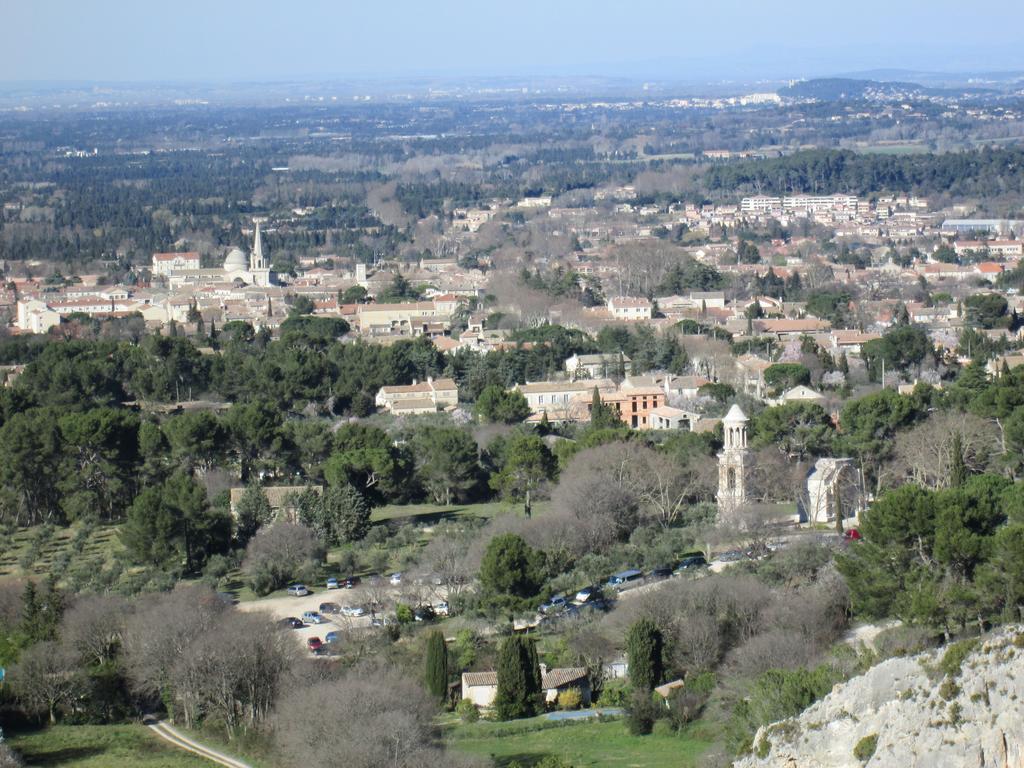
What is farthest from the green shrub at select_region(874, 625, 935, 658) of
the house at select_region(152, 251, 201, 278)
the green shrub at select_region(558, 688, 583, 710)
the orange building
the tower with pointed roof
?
the house at select_region(152, 251, 201, 278)

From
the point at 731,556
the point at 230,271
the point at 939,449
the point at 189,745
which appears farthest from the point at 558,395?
the point at 230,271

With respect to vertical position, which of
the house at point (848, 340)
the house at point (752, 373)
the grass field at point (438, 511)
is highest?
the grass field at point (438, 511)

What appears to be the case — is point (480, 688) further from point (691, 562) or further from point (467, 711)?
point (691, 562)

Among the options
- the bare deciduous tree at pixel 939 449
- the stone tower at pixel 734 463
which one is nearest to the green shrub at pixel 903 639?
the stone tower at pixel 734 463

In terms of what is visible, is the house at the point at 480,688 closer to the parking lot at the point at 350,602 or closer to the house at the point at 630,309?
the parking lot at the point at 350,602

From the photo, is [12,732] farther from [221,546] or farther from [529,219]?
[529,219]

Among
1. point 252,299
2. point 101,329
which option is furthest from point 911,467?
point 252,299

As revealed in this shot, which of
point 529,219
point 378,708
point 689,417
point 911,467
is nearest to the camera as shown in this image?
point 378,708
